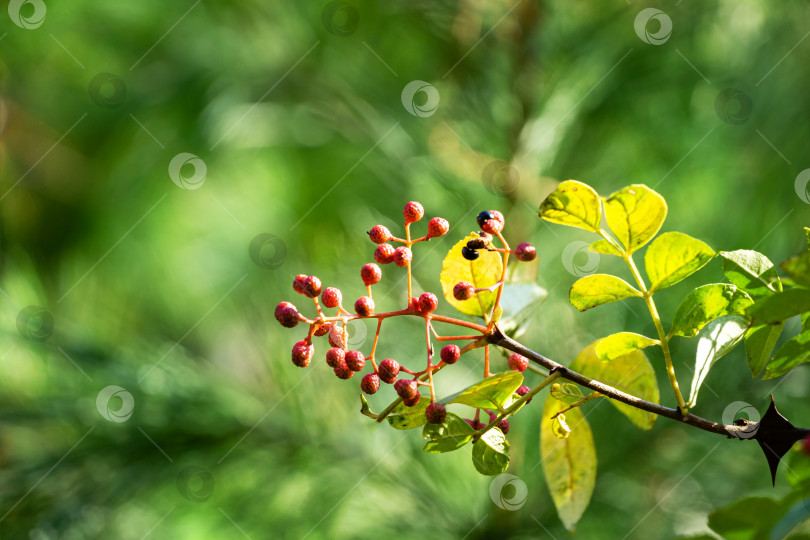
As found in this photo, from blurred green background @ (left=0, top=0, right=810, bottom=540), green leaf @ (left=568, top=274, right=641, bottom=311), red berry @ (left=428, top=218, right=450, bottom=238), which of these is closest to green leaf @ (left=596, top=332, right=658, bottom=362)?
green leaf @ (left=568, top=274, right=641, bottom=311)

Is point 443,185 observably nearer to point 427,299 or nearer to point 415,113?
point 415,113

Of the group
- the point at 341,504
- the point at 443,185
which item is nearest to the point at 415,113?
the point at 443,185

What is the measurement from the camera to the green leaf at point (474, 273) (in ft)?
1.45

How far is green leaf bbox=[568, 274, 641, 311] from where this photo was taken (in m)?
0.38

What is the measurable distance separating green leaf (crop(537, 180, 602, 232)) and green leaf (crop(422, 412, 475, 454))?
Result: 0.40 feet

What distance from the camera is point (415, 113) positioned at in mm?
1089

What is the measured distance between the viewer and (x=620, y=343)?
1.25ft

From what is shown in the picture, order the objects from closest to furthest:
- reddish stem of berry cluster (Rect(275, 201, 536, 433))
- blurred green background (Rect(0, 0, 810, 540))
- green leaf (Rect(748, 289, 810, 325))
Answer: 1. green leaf (Rect(748, 289, 810, 325))
2. reddish stem of berry cluster (Rect(275, 201, 536, 433))
3. blurred green background (Rect(0, 0, 810, 540))

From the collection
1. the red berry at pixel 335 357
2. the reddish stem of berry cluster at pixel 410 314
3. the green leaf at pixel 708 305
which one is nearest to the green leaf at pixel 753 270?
the green leaf at pixel 708 305

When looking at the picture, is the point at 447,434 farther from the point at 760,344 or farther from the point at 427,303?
the point at 760,344

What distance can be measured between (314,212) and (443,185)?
553 millimetres

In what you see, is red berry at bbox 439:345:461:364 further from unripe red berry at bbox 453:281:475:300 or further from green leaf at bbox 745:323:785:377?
green leaf at bbox 745:323:785:377

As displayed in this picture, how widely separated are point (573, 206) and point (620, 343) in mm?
82

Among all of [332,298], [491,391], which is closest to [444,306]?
[332,298]
